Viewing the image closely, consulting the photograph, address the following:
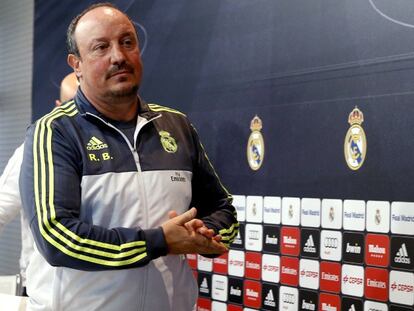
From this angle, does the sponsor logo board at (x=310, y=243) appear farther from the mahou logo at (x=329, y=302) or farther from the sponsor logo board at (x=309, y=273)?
the mahou logo at (x=329, y=302)

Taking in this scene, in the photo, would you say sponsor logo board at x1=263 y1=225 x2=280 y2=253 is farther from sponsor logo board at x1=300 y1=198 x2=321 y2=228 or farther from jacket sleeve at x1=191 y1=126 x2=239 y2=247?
jacket sleeve at x1=191 y1=126 x2=239 y2=247

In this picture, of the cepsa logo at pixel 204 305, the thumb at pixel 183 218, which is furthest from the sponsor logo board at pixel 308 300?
the thumb at pixel 183 218

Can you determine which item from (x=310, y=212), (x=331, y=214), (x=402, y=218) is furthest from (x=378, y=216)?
(x=310, y=212)

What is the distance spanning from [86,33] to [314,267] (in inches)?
53.4

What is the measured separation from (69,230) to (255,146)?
1.40 meters

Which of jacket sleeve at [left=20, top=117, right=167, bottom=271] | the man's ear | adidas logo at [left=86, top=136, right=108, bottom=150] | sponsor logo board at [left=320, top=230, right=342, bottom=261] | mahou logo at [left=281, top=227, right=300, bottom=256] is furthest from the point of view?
mahou logo at [left=281, top=227, right=300, bottom=256]

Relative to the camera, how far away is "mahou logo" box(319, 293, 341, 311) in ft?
7.44

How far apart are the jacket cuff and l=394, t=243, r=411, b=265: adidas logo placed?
41.5 inches

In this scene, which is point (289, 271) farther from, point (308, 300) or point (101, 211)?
point (101, 211)

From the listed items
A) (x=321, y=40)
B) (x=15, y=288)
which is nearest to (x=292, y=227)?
(x=321, y=40)

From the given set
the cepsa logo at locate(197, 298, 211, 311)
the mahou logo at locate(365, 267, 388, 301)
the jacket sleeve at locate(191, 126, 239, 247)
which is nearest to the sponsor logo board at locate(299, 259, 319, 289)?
the mahou logo at locate(365, 267, 388, 301)

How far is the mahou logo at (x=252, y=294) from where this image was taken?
102 inches

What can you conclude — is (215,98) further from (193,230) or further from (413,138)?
(193,230)

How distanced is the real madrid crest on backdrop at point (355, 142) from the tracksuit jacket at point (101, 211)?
32.8 inches
